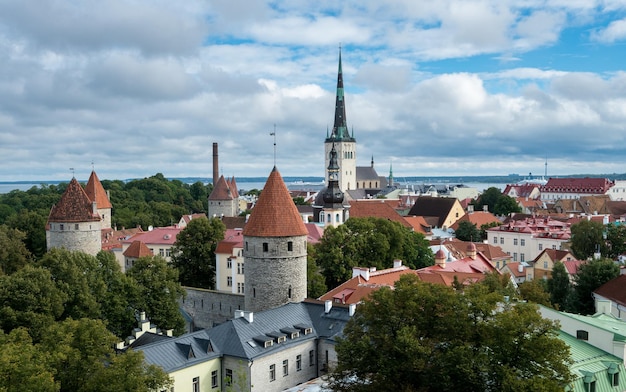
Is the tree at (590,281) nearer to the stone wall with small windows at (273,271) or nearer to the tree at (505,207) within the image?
the stone wall with small windows at (273,271)

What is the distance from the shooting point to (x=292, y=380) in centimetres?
2738

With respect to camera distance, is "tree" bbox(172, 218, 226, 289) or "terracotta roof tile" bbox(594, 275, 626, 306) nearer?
"terracotta roof tile" bbox(594, 275, 626, 306)

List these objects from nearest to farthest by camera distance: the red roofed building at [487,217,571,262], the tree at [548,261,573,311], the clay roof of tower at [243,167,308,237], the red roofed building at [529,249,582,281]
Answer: the clay roof of tower at [243,167,308,237] → the tree at [548,261,573,311] → the red roofed building at [529,249,582,281] → the red roofed building at [487,217,571,262]

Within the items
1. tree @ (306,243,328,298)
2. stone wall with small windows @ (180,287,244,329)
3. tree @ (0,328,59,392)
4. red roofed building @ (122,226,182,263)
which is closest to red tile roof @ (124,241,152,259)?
red roofed building @ (122,226,182,263)

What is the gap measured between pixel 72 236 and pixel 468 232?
4006cm

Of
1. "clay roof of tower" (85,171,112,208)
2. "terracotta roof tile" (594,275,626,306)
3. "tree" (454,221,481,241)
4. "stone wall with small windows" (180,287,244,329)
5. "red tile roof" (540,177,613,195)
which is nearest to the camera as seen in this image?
"terracotta roof tile" (594,275,626,306)

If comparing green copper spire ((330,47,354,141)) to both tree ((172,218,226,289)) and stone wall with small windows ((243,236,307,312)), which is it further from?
stone wall with small windows ((243,236,307,312))

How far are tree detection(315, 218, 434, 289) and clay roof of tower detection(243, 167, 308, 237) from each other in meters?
9.36

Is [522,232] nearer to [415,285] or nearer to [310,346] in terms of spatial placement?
[310,346]

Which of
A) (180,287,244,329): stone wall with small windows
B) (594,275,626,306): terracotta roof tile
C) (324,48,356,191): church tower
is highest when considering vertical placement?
(324,48,356,191): church tower

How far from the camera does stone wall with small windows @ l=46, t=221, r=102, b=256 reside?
46312mm

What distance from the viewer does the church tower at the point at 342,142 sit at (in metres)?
108

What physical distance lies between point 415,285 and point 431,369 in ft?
8.90

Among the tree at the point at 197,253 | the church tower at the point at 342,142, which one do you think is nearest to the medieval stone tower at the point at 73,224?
the tree at the point at 197,253
